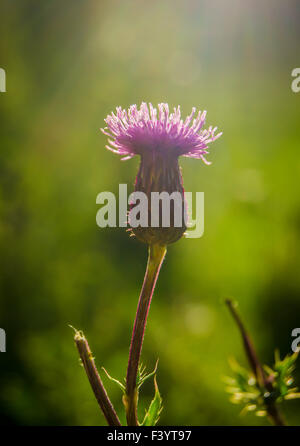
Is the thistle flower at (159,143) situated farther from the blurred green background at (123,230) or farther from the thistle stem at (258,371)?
the blurred green background at (123,230)

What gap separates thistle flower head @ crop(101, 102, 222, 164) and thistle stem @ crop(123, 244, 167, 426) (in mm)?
392

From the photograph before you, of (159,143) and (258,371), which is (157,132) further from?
(258,371)

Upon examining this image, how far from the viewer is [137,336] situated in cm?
134

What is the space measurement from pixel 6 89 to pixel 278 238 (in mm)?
3085

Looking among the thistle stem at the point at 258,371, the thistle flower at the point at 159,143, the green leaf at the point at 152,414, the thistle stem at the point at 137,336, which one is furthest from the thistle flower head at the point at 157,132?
the green leaf at the point at 152,414

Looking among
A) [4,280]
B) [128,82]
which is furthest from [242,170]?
[4,280]

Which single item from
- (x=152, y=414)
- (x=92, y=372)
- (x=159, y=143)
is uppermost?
(x=159, y=143)

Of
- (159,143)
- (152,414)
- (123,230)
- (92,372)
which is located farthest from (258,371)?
(123,230)

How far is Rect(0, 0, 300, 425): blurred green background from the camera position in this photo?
3262 mm

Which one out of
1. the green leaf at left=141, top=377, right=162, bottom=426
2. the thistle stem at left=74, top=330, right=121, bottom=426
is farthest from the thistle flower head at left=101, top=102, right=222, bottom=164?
the green leaf at left=141, top=377, right=162, bottom=426

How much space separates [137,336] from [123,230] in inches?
128

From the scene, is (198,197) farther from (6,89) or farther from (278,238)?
(6,89)

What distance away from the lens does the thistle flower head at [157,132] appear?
161 cm

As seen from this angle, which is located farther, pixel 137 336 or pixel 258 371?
pixel 258 371
